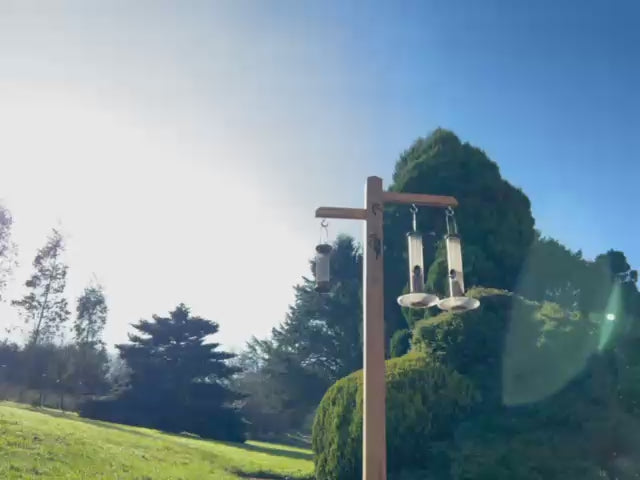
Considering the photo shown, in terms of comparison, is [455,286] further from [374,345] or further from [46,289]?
[46,289]

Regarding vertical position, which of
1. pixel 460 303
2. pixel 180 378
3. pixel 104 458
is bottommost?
pixel 104 458

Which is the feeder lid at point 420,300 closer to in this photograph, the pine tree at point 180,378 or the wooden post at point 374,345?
the wooden post at point 374,345

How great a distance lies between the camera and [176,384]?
1021 inches

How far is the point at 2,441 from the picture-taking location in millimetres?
10648

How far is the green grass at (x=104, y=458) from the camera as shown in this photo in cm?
1015

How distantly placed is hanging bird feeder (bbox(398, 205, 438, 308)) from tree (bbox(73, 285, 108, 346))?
29.5m

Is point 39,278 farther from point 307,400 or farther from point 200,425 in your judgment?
point 307,400

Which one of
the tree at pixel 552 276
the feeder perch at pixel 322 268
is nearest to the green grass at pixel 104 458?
the feeder perch at pixel 322 268

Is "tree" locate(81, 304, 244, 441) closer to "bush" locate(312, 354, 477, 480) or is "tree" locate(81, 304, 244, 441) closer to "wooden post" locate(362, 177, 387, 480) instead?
"bush" locate(312, 354, 477, 480)

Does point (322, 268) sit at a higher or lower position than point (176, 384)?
lower

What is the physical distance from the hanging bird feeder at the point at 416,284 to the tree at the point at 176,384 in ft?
76.0

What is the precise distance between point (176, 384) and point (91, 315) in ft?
26.9

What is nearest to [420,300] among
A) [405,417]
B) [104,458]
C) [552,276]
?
[405,417]

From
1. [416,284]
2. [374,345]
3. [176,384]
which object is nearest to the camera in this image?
[374,345]
